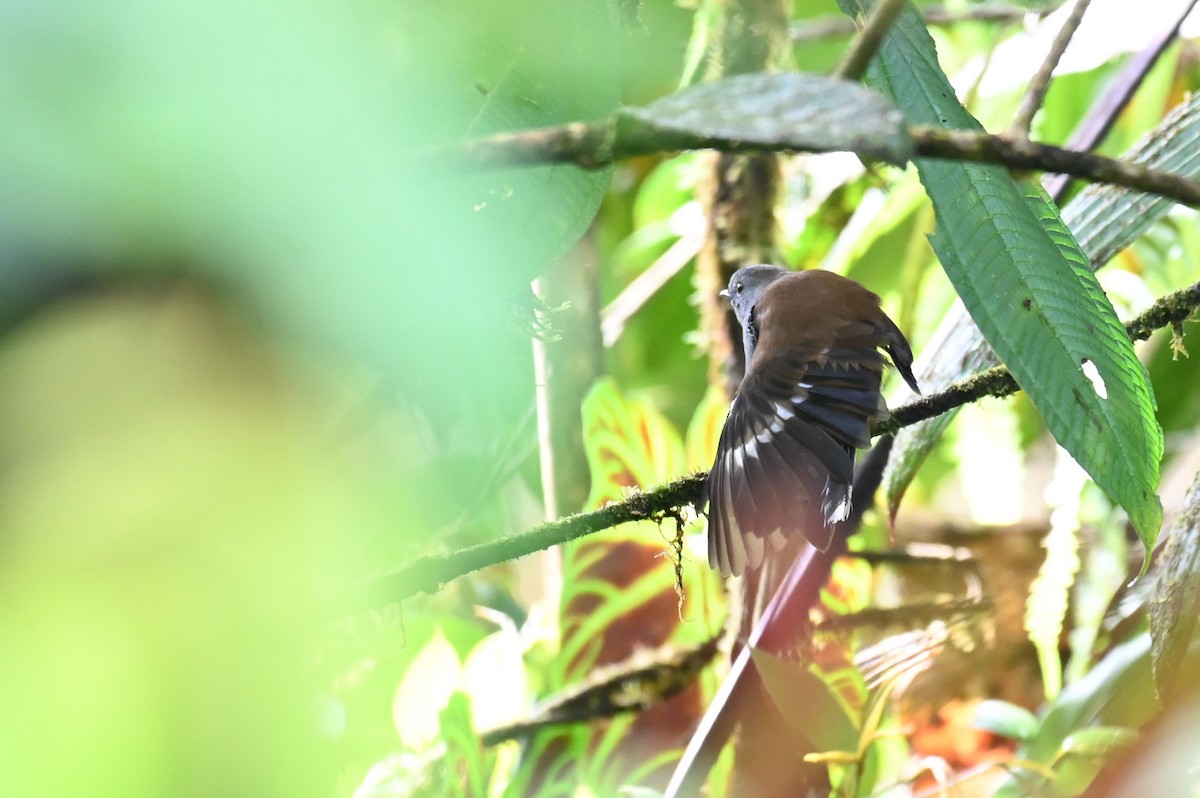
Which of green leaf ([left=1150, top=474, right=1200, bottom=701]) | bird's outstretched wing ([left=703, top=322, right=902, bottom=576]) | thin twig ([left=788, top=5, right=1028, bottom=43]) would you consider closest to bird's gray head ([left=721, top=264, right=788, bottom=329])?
bird's outstretched wing ([left=703, top=322, right=902, bottom=576])

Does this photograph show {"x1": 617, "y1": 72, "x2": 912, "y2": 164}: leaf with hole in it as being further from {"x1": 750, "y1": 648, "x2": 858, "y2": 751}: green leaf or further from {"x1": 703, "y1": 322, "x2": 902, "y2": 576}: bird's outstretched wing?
{"x1": 750, "y1": 648, "x2": 858, "y2": 751}: green leaf

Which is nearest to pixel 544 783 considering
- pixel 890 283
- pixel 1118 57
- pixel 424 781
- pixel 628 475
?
pixel 424 781

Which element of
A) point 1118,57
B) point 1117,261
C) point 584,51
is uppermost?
point 1118,57

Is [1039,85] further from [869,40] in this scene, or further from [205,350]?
[205,350]

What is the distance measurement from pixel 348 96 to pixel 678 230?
149 cm

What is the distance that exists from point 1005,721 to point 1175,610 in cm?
32

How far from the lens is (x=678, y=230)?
164cm

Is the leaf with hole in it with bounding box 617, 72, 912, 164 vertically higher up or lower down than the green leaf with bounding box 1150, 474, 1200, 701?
higher up

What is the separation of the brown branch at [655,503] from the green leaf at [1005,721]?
0.42m

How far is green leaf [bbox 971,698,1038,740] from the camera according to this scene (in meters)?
0.98

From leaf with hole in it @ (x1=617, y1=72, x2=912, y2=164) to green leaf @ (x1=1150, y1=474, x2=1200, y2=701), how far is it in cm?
60

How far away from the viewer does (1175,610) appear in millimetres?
718

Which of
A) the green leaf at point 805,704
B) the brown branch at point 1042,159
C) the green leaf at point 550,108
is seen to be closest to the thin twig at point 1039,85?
the brown branch at point 1042,159

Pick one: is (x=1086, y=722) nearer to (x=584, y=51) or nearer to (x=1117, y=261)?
(x=1117, y=261)
